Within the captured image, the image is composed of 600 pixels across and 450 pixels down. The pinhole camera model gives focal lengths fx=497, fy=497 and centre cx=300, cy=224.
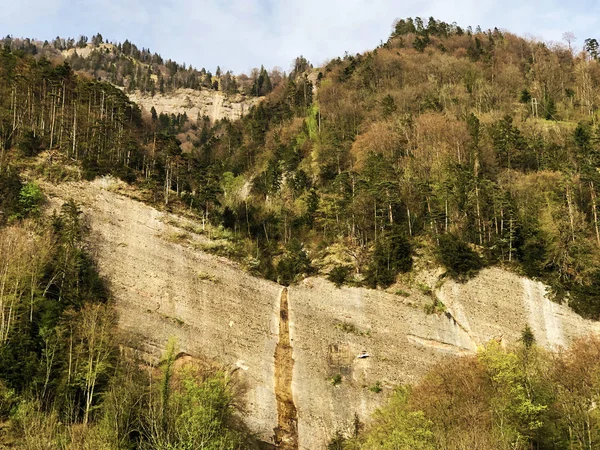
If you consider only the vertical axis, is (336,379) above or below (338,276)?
below

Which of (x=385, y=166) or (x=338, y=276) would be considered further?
(x=385, y=166)

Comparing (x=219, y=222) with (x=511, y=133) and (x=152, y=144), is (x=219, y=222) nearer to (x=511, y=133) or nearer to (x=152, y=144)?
(x=152, y=144)

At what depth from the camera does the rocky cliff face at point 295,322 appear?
104 feet

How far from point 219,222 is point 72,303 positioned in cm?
1493

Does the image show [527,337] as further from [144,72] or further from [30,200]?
[144,72]

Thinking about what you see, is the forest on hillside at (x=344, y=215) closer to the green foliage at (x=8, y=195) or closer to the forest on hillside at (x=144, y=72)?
the green foliage at (x=8, y=195)

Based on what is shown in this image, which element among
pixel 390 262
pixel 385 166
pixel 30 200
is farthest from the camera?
pixel 385 166

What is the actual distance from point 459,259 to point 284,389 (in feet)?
48.3

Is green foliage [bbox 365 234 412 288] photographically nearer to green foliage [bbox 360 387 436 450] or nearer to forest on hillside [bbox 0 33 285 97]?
green foliage [bbox 360 387 436 450]

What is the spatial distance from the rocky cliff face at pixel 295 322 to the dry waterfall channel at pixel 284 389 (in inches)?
2.6

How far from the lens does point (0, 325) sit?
2614 centimetres

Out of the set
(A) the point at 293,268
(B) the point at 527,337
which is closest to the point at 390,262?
(A) the point at 293,268

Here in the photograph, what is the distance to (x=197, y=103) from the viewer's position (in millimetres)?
108750

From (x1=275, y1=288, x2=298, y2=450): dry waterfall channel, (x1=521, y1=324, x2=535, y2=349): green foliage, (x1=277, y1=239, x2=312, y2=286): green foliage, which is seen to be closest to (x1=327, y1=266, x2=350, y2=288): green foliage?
(x1=277, y1=239, x2=312, y2=286): green foliage
